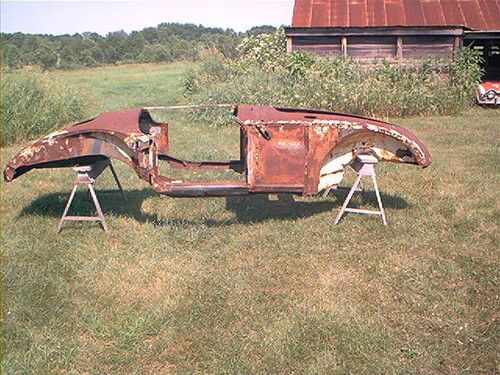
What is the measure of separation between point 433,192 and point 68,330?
539 cm

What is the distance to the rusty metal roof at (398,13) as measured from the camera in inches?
604

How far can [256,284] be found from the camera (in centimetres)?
473

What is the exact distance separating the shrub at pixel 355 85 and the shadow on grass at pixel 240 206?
614 centimetres

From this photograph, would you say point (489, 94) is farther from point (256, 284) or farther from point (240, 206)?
point (256, 284)

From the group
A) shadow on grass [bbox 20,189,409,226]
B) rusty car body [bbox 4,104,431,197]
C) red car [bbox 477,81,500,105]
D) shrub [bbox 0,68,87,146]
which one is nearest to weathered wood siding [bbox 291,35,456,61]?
red car [bbox 477,81,500,105]

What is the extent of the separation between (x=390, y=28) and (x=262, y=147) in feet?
38.1

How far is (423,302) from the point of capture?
436cm

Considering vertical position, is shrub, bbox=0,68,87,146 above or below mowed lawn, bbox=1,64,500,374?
above

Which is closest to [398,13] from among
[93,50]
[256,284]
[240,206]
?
[240,206]

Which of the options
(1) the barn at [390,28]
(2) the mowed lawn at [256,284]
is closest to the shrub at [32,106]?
(2) the mowed lawn at [256,284]

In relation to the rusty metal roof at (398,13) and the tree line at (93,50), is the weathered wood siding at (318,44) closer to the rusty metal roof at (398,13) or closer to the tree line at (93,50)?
the rusty metal roof at (398,13)

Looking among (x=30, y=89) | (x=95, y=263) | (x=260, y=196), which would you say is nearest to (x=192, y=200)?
(x=260, y=196)

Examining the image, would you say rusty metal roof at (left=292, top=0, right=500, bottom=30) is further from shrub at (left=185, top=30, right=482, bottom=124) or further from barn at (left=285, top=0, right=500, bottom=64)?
shrub at (left=185, top=30, right=482, bottom=124)

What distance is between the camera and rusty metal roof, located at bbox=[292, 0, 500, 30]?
1534 centimetres
